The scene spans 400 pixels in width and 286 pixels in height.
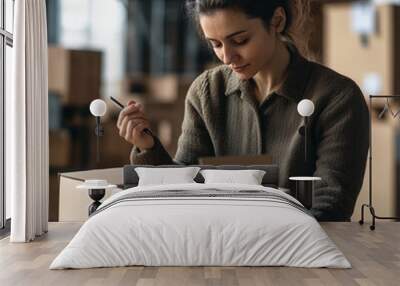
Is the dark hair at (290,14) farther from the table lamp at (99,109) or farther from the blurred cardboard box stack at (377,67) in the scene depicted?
the table lamp at (99,109)

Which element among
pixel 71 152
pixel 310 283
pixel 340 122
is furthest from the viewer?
pixel 71 152

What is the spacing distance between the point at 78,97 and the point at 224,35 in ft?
6.03

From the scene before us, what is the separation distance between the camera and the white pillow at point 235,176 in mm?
5629

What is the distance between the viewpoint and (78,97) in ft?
22.3

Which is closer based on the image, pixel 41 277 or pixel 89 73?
pixel 41 277

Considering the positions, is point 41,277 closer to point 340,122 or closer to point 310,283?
point 310,283

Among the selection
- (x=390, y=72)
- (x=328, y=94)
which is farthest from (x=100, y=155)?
(x=390, y=72)

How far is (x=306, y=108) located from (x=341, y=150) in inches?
21.5

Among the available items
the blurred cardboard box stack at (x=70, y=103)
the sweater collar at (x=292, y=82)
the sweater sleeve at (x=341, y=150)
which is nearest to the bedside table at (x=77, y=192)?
the blurred cardboard box stack at (x=70, y=103)

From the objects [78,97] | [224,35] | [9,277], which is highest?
[224,35]

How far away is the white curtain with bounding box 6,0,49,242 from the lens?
512cm

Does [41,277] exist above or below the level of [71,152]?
A: below

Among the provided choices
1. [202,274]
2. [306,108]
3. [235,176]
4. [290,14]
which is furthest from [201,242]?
[290,14]

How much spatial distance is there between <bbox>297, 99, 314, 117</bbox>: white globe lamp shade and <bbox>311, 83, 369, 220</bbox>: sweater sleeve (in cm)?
19
